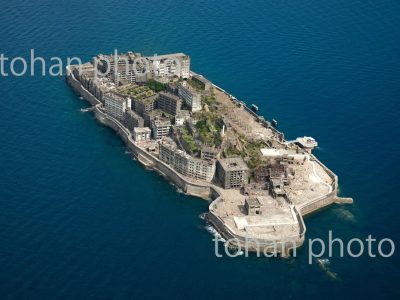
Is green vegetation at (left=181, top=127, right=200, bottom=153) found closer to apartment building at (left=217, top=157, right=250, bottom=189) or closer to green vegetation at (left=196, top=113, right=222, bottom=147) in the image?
green vegetation at (left=196, top=113, right=222, bottom=147)

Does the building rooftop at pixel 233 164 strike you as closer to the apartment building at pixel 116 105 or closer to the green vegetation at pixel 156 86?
the apartment building at pixel 116 105

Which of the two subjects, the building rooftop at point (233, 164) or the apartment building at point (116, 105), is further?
the apartment building at point (116, 105)

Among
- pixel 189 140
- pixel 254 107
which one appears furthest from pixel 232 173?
pixel 254 107

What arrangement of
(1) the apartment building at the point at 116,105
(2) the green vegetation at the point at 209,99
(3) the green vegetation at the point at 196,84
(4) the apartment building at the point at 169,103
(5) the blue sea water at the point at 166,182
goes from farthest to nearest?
(3) the green vegetation at the point at 196,84 < (2) the green vegetation at the point at 209,99 < (1) the apartment building at the point at 116,105 < (4) the apartment building at the point at 169,103 < (5) the blue sea water at the point at 166,182

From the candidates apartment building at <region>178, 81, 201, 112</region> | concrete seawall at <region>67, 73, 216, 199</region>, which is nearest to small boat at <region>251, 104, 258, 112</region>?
apartment building at <region>178, 81, 201, 112</region>

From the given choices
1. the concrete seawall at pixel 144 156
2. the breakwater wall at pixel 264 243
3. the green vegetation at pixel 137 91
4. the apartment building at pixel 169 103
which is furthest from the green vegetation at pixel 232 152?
the green vegetation at pixel 137 91

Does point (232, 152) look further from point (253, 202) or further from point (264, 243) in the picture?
point (264, 243)
